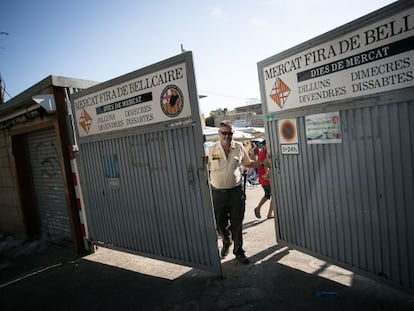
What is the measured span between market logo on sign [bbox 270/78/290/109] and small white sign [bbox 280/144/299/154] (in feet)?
1.70

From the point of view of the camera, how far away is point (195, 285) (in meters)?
4.23

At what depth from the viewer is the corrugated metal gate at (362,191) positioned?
118 inches

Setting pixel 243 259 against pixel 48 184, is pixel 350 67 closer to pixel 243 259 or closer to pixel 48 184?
pixel 243 259

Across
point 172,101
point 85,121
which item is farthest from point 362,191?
point 85,121

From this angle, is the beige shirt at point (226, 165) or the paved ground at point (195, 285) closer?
the paved ground at point (195, 285)

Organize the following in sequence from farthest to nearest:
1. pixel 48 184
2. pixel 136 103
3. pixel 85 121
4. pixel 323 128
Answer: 1. pixel 48 184
2. pixel 85 121
3. pixel 136 103
4. pixel 323 128

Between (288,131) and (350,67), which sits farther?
(288,131)

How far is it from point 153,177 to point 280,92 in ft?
7.07

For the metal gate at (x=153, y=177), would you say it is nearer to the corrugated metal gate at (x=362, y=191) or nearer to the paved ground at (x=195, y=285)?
the paved ground at (x=195, y=285)

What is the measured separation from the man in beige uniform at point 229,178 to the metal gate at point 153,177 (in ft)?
2.19

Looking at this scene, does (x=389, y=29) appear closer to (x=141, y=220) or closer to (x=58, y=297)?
(x=141, y=220)

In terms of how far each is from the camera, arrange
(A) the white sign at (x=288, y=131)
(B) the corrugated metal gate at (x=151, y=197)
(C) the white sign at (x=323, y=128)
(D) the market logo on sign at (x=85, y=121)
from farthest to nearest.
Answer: (D) the market logo on sign at (x=85, y=121) < (B) the corrugated metal gate at (x=151, y=197) < (A) the white sign at (x=288, y=131) < (C) the white sign at (x=323, y=128)

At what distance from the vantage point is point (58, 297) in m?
4.53

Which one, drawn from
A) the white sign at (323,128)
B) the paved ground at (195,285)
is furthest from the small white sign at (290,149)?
the paved ground at (195,285)
